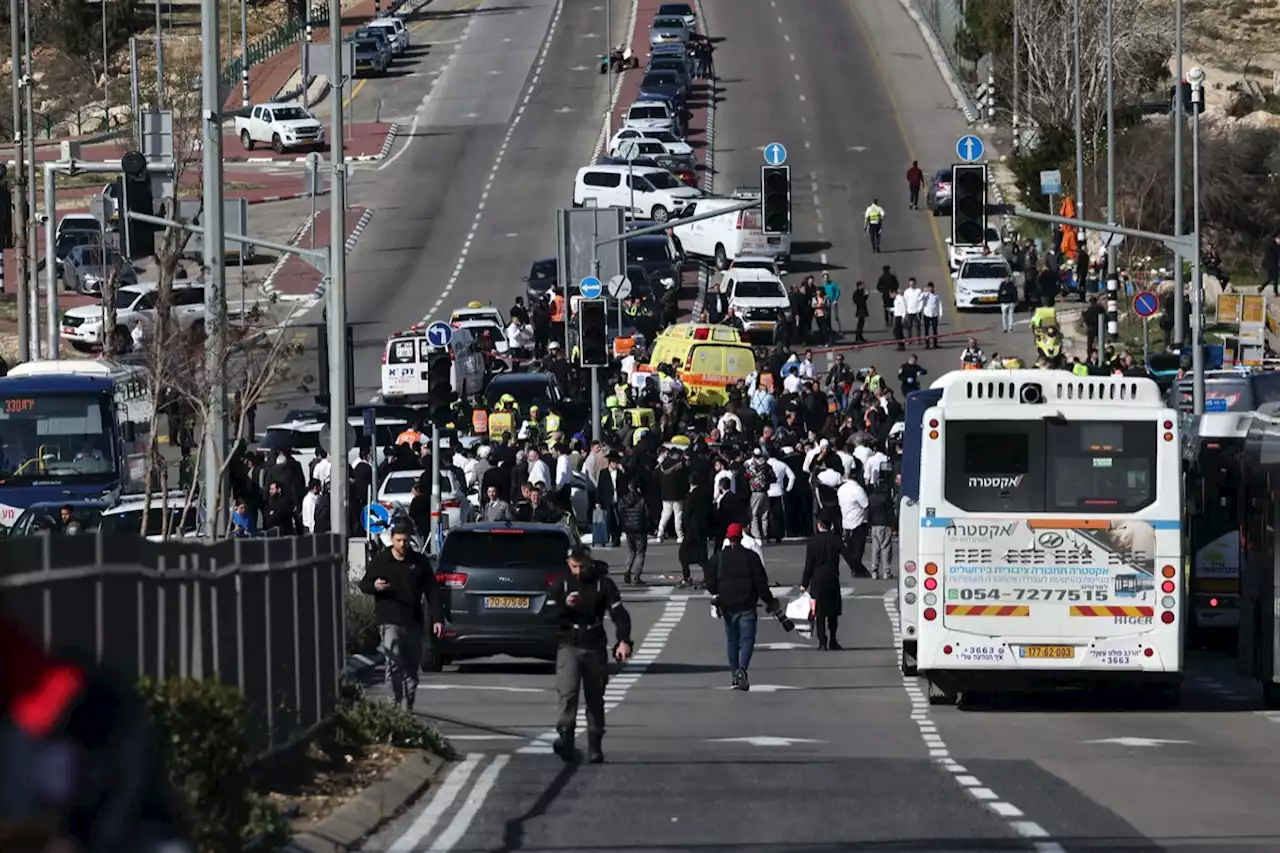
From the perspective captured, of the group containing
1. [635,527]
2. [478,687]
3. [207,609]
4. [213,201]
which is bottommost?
[478,687]

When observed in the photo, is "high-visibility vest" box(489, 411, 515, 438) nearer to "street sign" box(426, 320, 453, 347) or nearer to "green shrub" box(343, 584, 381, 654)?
"street sign" box(426, 320, 453, 347)

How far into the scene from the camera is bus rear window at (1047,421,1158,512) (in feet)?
68.5

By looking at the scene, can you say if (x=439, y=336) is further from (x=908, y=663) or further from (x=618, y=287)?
(x=908, y=663)

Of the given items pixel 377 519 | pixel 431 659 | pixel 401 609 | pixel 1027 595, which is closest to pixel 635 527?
pixel 377 519

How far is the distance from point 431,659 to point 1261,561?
334 inches

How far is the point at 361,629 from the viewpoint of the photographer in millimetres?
25500

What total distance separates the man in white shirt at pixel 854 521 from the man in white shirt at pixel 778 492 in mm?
3183

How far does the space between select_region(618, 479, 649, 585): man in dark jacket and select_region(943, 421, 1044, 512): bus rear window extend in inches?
479

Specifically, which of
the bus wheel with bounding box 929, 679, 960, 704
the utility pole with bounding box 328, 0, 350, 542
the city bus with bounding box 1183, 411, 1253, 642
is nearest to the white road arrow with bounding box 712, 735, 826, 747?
the bus wheel with bounding box 929, 679, 960, 704

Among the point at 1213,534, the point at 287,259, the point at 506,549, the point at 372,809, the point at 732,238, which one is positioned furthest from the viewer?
the point at 287,259

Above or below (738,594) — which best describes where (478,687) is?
below

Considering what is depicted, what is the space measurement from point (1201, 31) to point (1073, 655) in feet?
273

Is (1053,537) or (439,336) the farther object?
(439,336)

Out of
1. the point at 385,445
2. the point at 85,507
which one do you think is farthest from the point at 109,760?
the point at 385,445
